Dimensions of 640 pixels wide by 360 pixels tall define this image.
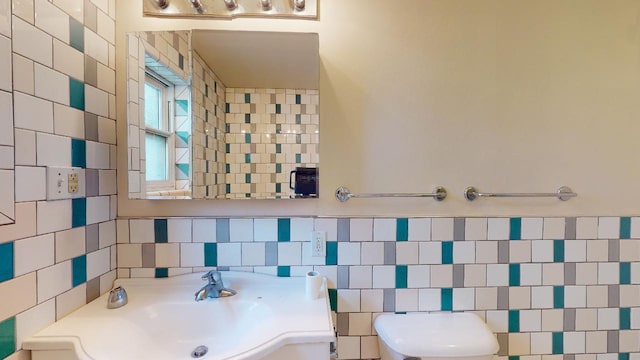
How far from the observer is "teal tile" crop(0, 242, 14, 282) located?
2.52 ft

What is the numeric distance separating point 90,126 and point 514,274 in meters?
1.71

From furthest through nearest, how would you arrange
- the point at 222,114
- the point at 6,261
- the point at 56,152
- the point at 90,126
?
the point at 222,114, the point at 90,126, the point at 56,152, the point at 6,261

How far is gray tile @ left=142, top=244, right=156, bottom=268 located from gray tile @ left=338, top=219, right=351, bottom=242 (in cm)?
74

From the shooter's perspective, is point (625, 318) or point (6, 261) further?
point (625, 318)

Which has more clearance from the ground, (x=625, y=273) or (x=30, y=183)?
(x=30, y=183)

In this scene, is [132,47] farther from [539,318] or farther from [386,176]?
[539,318]

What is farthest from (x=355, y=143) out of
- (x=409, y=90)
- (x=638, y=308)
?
(x=638, y=308)

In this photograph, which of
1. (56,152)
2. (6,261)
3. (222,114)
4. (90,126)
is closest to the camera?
(6,261)

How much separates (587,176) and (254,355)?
1.45 m

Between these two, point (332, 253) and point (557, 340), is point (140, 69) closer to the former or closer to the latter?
point (332, 253)

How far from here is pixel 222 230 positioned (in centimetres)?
122

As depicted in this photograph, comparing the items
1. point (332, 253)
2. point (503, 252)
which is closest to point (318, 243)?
point (332, 253)

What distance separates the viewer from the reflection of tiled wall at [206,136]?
1.19m

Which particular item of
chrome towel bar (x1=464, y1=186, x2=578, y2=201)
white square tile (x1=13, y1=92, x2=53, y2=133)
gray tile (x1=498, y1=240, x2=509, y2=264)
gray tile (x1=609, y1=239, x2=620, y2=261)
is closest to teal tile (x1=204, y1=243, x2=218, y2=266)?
white square tile (x1=13, y1=92, x2=53, y2=133)
